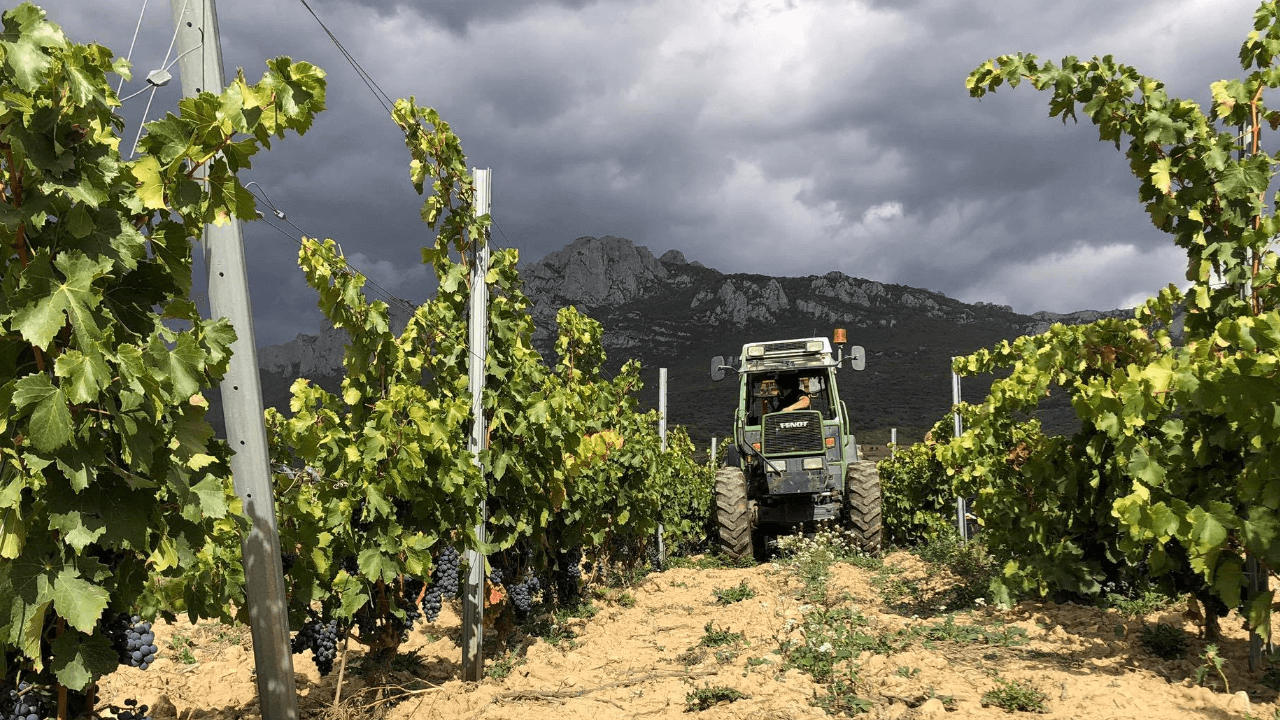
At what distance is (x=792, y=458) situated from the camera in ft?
34.2

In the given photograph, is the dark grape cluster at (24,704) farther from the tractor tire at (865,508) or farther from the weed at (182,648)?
the tractor tire at (865,508)

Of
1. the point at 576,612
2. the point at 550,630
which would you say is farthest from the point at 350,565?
the point at 576,612

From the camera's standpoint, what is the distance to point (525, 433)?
5730 millimetres

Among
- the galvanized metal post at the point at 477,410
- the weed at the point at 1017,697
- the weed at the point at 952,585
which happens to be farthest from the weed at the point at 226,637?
the weed at the point at 1017,697

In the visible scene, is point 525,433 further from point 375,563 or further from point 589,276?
point 589,276

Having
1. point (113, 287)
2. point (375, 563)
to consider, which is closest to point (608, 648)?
point (375, 563)

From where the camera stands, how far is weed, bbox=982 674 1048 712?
11.6 feet

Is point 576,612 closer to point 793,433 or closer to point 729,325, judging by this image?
point 793,433

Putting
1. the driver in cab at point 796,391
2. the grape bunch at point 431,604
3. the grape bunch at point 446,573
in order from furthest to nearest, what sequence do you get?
the driver in cab at point 796,391
the grape bunch at point 446,573
the grape bunch at point 431,604

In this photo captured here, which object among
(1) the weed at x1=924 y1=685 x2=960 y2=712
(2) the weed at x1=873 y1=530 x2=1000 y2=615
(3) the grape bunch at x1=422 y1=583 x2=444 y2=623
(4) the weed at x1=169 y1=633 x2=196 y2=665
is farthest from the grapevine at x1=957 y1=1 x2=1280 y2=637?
(4) the weed at x1=169 y1=633 x2=196 y2=665

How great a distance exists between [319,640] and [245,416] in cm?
183

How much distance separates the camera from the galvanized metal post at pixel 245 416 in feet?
8.71

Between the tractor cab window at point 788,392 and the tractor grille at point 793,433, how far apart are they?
0.40 meters

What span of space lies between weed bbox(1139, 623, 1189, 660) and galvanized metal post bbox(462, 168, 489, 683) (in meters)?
3.97
